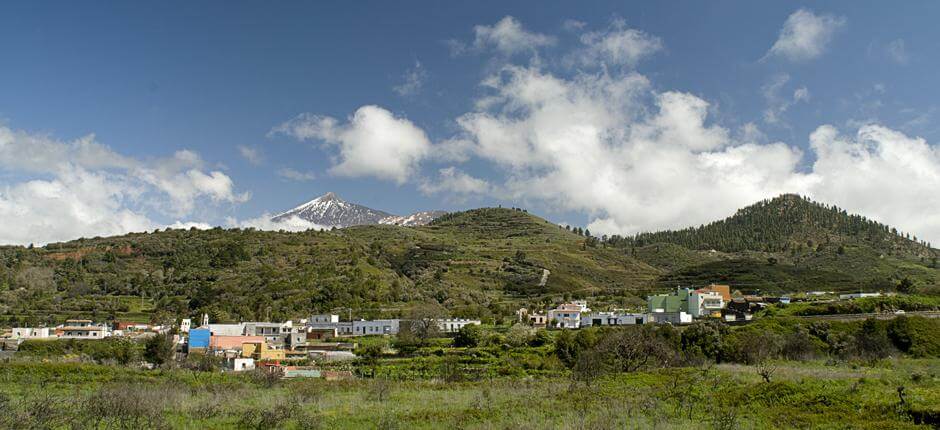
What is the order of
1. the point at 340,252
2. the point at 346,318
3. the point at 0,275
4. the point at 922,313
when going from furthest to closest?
1. the point at 340,252
2. the point at 0,275
3. the point at 346,318
4. the point at 922,313

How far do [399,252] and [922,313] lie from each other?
8497cm

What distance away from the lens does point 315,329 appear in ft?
216

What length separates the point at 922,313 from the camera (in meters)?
48.7

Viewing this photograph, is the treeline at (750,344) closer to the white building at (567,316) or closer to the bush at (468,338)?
the bush at (468,338)

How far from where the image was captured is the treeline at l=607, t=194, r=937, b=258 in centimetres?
13725

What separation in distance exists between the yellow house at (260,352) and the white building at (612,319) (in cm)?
2787

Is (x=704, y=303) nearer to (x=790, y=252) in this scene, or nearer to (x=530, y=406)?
(x=530, y=406)

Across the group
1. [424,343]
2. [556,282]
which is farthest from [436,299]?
[424,343]

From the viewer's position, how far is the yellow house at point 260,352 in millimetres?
50125

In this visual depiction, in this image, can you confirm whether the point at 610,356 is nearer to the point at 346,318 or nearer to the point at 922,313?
the point at 922,313

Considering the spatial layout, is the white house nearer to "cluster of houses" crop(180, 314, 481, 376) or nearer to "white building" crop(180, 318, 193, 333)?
"cluster of houses" crop(180, 314, 481, 376)

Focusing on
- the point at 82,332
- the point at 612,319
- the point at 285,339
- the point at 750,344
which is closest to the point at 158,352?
the point at 285,339

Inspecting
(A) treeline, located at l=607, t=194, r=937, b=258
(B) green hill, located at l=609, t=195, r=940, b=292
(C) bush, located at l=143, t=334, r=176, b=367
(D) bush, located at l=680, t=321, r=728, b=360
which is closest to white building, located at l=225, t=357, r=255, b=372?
(C) bush, located at l=143, t=334, r=176, b=367

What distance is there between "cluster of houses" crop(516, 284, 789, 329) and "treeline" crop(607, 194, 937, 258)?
252ft
